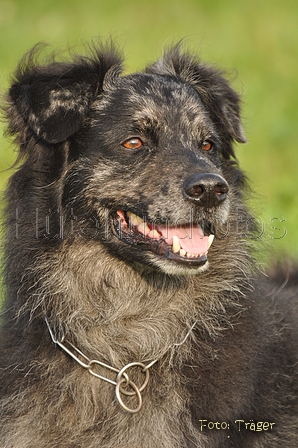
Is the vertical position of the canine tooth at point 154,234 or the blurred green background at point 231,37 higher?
the blurred green background at point 231,37

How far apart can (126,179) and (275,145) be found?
30.6 feet

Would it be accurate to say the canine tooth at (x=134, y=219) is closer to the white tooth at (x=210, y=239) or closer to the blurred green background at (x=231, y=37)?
the white tooth at (x=210, y=239)

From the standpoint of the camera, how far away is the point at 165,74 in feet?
18.1

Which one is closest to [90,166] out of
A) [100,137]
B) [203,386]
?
[100,137]

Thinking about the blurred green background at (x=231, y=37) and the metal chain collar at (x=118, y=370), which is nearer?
the metal chain collar at (x=118, y=370)

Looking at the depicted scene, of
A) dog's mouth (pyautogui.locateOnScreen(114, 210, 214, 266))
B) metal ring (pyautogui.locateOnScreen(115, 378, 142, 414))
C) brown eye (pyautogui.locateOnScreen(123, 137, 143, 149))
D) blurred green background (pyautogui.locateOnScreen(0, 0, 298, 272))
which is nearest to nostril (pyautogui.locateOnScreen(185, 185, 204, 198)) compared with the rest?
dog's mouth (pyautogui.locateOnScreen(114, 210, 214, 266))

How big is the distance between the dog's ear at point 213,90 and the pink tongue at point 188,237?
1.03 meters

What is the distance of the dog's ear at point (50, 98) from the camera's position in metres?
4.74

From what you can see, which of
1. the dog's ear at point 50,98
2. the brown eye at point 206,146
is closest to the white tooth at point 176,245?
the brown eye at point 206,146

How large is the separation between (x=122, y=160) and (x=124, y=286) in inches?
36.7

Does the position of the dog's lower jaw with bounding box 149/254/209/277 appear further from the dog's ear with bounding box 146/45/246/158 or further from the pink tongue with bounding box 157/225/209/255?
the dog's ear with bounding box 146/45/246/158

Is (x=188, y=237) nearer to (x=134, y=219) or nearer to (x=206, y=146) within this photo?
(x=134, y=219)

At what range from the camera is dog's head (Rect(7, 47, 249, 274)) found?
457 centimetres

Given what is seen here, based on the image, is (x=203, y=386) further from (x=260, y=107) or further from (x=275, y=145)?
(x=260, y=107)
